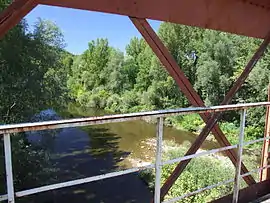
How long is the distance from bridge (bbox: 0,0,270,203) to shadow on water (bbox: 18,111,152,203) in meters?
7.71

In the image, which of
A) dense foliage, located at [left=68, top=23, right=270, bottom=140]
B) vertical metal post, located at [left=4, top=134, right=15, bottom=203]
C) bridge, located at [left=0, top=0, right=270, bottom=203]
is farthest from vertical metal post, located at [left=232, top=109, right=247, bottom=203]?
dense foliage, located at [left=68, top=23, right=270, bottom=140]

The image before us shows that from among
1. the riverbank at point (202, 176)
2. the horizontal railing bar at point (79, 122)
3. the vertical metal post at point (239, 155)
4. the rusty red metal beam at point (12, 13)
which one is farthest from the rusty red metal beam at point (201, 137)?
the riverbank at point (202, 176)

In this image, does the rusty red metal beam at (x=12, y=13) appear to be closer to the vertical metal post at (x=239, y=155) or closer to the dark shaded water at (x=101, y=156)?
the vertical metal post at (x=239, y=155)

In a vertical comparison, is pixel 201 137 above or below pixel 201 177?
above

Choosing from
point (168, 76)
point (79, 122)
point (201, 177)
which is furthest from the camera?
point (168, 76)

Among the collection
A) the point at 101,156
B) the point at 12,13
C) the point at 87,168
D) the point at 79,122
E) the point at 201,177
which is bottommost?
the point at 201,177

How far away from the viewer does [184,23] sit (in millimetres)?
1966

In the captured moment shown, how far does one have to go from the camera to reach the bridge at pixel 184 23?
1.23m

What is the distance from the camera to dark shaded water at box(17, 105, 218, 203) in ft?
30.6

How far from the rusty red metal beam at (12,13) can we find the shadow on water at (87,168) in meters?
8.28

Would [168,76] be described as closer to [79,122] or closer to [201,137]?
[201,137]

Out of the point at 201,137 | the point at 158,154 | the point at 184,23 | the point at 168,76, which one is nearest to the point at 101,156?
the point at 168,76

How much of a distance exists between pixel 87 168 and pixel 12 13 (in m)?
10.7

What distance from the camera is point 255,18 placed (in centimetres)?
234
